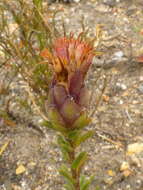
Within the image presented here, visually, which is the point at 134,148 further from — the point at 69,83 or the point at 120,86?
the point at 69,83

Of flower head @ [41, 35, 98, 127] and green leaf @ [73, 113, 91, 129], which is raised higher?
flower head @ [41, 35, 98, 127]

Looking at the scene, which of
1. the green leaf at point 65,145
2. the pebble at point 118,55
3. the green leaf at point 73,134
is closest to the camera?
the green leaf at point 73,134

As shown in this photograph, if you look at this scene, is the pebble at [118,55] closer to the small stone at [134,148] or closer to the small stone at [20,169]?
the small stone at [134,148]

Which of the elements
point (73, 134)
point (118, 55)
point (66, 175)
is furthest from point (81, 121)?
point (118, 55)

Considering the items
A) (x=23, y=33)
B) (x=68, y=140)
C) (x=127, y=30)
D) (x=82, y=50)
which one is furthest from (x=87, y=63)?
(x=127, y=30)

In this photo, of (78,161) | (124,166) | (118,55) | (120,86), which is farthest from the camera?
(118,55)

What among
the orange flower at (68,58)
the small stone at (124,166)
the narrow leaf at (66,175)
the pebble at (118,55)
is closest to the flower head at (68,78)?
the orange flower at (68,58)

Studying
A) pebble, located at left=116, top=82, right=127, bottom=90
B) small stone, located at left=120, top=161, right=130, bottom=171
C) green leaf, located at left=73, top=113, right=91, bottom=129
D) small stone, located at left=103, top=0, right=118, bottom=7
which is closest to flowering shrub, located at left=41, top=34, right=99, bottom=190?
green leaf, located at left=73, top=113, right=91, bottom=129

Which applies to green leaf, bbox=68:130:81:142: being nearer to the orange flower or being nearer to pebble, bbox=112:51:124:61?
the orange flower

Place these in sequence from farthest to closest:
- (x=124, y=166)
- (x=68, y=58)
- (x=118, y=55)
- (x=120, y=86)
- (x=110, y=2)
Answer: (x=110, y=2), (x=118, y=55), (x=120, y=86), (x=124, y=166), (x=68, y=58)

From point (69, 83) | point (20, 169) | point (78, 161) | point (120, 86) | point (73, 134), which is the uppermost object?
point (69, 83)

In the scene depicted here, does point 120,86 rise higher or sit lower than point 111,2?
lower

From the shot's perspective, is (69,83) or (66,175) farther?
(66,175)
